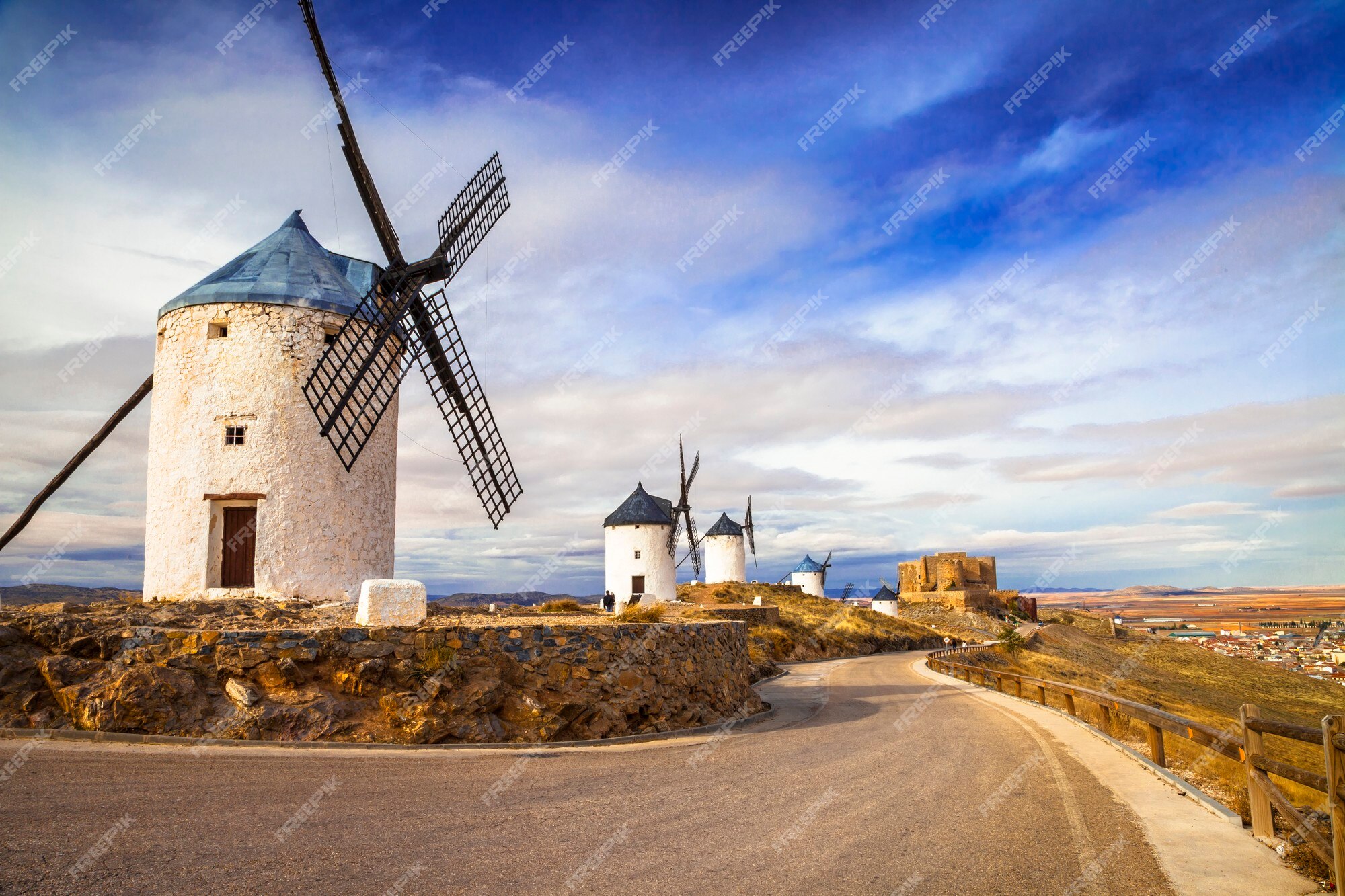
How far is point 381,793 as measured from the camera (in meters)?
7.23

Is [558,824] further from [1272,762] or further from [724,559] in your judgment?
[724,559]

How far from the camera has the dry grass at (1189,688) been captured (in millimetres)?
10375

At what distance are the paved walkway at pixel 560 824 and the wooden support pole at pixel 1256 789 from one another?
36.9 inches

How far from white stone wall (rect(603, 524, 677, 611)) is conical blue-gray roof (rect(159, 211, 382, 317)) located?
2456 centimetres

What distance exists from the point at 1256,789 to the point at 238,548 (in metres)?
16.5

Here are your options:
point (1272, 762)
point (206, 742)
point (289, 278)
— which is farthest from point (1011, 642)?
point (206, 742)

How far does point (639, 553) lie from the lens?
40.9m

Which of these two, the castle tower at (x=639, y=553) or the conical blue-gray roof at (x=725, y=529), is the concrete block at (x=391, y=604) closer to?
the castle tower at (x=639, y=553)

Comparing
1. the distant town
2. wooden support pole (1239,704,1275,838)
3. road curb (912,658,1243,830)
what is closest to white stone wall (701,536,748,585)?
the distant town

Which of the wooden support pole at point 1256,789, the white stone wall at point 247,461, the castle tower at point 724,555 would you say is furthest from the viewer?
the castle tower at point 724,555

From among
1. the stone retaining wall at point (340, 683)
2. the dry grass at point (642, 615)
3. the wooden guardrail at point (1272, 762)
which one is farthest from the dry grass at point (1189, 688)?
the dry grass at point (642, 615)

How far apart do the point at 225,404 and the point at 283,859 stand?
40.6 ft

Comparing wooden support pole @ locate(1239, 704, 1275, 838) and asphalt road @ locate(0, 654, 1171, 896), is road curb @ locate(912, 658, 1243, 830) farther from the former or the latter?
asphalt road @ locate(0, 654, 1171, 896)

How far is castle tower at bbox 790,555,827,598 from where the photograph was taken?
6700cm
